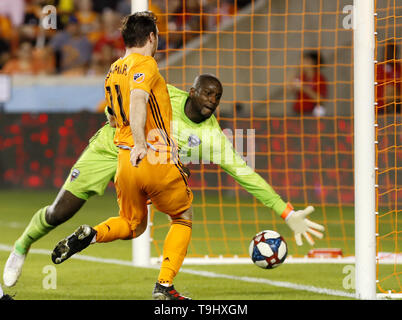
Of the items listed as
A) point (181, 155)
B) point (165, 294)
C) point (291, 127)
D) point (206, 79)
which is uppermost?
point (291, 127)

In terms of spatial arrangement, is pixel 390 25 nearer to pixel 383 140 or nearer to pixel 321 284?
pixel 383 140

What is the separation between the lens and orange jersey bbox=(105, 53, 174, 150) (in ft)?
18.7

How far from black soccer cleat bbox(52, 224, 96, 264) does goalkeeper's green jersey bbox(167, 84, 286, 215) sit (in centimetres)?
117

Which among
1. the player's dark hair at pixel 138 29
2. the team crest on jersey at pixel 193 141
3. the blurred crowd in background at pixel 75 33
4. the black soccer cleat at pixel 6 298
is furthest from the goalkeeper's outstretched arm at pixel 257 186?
the blurred crowd in background at pixel 75 33

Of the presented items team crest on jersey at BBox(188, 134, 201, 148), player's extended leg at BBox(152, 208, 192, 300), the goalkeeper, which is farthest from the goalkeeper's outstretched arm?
player's extended leg at BBox(152, 208, 192, 300)

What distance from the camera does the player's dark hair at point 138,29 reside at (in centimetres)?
582

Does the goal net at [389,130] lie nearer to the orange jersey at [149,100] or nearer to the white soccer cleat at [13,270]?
the white soccer cleat at [13,270]

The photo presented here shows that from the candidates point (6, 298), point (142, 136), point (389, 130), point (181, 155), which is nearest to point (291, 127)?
point (389, 130)

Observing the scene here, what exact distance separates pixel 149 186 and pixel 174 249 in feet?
1.85

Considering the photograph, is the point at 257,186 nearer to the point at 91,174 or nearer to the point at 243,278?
the point at 91,174

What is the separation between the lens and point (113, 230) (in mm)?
6168

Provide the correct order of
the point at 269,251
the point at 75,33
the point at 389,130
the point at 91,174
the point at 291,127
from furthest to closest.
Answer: the point at 75,33 < the point at 291,127 < the point at 389,130 < the point at 91,174 < the point at 269,251

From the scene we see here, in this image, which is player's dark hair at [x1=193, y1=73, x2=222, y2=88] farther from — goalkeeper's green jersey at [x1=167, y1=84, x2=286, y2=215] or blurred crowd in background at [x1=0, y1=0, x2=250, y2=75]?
blurred crowd in background at [x1=0, y1=0, x2=250, y2=75]
